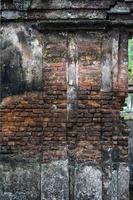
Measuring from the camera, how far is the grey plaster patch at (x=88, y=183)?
6.07m

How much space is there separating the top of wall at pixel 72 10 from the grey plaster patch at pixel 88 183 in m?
2.08

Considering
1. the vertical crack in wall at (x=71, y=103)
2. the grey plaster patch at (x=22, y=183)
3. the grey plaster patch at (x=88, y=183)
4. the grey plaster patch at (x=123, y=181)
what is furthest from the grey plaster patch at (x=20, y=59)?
the grey plaster patch at (x=123, y=181)

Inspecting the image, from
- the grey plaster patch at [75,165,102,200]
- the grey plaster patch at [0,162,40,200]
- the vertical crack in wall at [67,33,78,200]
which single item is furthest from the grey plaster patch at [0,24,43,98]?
the grey plaster patch at [75,165,102,200]

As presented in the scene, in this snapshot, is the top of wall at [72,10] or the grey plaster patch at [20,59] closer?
the top of wall at [72,10]

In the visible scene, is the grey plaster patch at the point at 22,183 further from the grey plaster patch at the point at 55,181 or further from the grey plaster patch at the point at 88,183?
the grey plaster patch at the point at 88,183

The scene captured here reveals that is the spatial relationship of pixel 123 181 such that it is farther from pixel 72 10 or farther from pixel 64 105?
pixel 72 10

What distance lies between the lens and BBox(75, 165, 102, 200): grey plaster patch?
6.07 metres

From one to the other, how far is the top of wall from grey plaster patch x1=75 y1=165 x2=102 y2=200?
6.81 feet

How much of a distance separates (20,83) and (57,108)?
0.63 metres

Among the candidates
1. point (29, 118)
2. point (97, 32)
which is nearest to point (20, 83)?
point (29, 118)

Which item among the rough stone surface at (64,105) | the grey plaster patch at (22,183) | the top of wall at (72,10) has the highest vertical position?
the top of wall at (72,10)

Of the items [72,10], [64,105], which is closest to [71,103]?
[64,105]

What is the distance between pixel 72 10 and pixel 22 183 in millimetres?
2506

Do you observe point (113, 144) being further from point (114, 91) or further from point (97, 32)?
point (97, 32)
